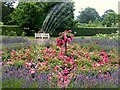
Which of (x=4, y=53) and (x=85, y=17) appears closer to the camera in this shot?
(x=4, y=53)

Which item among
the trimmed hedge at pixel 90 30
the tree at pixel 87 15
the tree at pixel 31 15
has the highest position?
the tree at pixel 87 15

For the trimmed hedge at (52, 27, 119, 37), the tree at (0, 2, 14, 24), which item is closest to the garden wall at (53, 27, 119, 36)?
the trimmed hedge at (52, 27, 119, 37)

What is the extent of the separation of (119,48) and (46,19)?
1173cm

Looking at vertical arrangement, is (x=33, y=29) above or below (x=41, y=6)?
below

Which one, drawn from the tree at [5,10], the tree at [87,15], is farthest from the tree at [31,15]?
the tree at [87,15]

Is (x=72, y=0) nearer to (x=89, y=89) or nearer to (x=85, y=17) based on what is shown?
(x=89, y=89)

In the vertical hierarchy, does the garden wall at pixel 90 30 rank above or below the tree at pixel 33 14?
below

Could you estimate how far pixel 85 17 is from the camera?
40156mm

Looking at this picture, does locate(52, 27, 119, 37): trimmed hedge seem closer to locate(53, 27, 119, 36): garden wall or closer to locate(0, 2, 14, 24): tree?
locate(53, 27, 119, 36): garden wall

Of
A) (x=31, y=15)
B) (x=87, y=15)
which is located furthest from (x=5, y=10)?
(x=87, y=15)

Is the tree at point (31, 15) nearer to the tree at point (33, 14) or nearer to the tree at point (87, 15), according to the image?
the tree at point (33, 14)

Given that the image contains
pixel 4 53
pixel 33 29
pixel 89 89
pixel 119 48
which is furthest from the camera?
pixel 33 29

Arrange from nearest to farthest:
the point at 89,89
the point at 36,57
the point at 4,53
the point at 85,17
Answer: the point at 89,89, the point at 36,57, the point at 4,53, the point at 85,17

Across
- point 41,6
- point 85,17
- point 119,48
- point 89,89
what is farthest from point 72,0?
point 85,17
